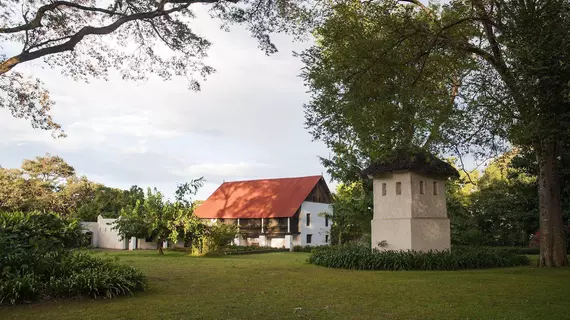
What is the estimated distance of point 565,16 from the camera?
32.4 ft

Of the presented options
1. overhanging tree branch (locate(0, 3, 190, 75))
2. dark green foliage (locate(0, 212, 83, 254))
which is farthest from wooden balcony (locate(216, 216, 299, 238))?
dark green foliage (locate(0, 212, 83, 254))

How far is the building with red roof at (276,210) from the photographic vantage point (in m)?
36.1

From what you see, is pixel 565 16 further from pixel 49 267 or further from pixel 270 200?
pixel 270 200

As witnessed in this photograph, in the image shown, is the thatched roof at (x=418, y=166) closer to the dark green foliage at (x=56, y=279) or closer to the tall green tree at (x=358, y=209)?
the tall green tree at (x=358, y=209)

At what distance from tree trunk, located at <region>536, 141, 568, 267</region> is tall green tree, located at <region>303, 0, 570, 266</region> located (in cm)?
3

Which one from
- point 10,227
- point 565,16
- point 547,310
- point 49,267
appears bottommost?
point 547,310

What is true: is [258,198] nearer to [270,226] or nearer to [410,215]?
[270,226]

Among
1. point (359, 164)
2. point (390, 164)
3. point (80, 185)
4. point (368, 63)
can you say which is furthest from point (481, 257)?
point (80, 185)

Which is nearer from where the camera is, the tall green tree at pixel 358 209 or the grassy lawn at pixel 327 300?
the grassy lawn at pixel 327 300

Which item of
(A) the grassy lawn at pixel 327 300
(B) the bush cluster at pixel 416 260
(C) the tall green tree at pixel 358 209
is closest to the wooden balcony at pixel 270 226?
(C) the tall green tree at pixel 358 209

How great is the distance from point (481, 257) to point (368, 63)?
28.1 ft

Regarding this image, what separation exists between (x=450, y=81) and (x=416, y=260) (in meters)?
5.73

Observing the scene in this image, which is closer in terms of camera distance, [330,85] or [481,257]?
[330,85]

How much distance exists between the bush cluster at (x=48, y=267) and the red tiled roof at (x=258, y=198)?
2569cm
